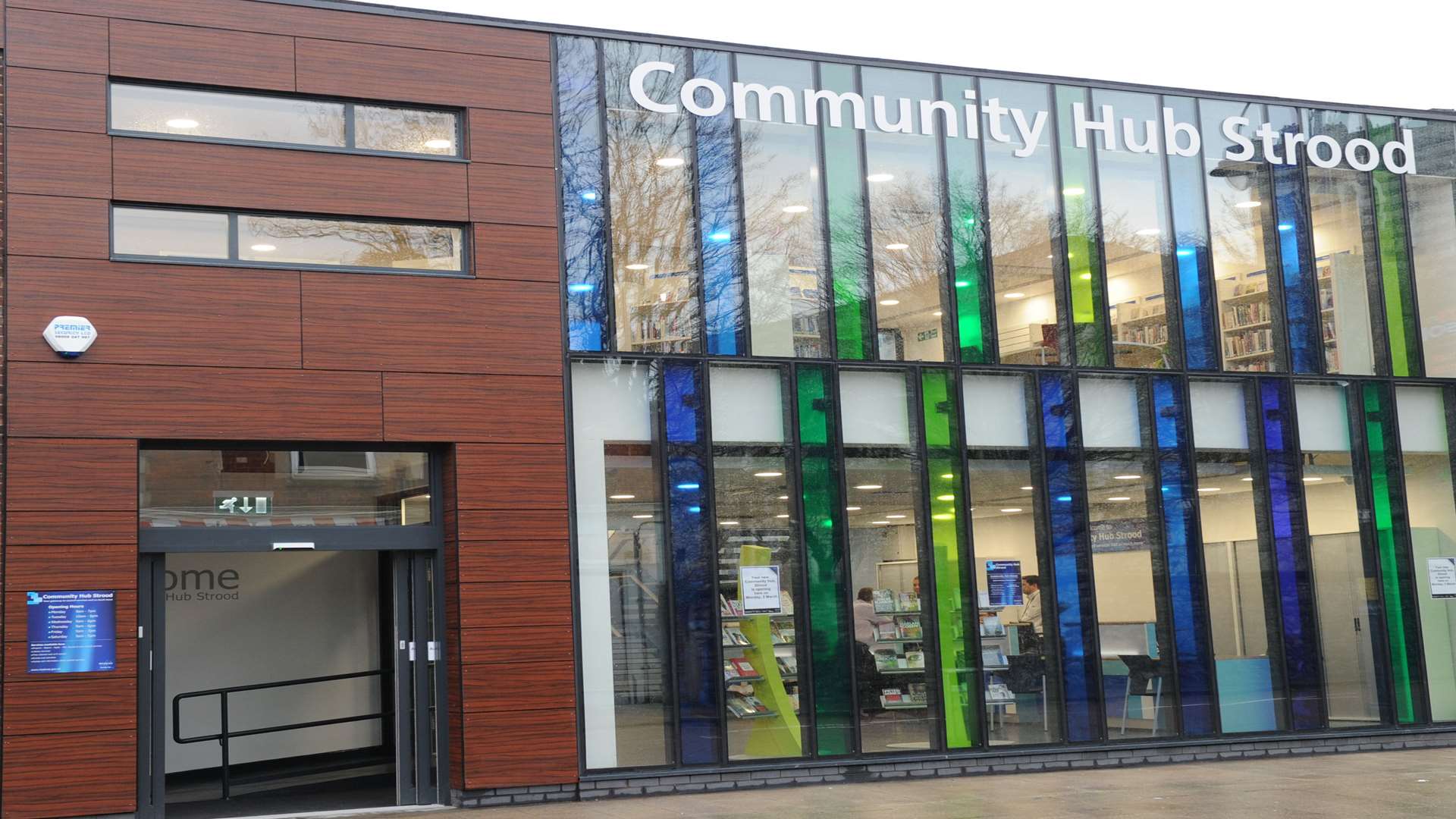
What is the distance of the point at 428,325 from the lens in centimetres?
1011

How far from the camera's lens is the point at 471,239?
34.0ft

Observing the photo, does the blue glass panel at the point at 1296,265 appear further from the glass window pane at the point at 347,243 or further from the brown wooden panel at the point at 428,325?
the glass window pane at the point at 347,243

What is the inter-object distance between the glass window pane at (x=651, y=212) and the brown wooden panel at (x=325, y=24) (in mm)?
703

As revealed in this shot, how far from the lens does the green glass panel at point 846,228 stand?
1135 centimetres

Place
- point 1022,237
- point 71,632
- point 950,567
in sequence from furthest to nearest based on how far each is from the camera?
1. point 1022,237
2. point 950,567
3. point 71,632

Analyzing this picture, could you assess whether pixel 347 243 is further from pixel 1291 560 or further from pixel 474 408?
pixel 1291 560

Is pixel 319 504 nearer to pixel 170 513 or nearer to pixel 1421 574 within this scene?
pixel 170 513

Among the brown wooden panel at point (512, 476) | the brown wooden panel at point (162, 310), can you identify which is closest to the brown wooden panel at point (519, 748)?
the brown wooden panel at point (512, 476)

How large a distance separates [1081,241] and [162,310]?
23.1ft

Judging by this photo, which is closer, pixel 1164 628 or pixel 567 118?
pixel 567 118

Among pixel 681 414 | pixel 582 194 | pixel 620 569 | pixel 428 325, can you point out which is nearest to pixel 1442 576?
pixel 681 414

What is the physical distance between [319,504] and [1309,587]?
7.95 m

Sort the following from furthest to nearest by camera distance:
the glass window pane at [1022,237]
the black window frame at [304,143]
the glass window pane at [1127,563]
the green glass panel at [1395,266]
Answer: the green glass panel at [1395,266]
the glass window pane at [1022,237]
the glass window pane at [1127,563]
the black window frame at [304,143]

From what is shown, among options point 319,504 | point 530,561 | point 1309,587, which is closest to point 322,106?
point 319,504
